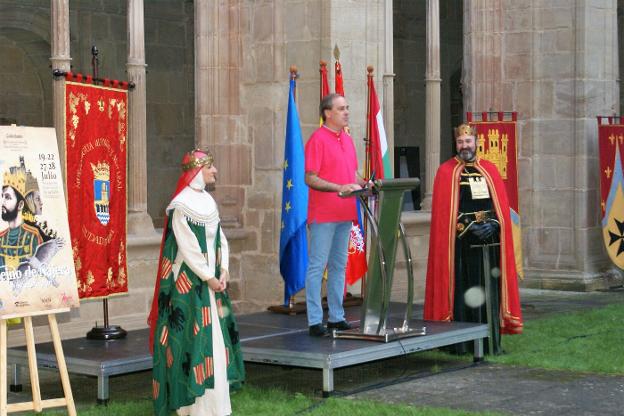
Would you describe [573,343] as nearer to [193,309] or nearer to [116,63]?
[193,309]

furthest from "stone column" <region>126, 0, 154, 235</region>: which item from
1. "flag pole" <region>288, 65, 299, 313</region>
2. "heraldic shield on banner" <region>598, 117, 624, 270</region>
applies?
"heraldic shield on banner" <region>598, 117, 624, 270</region>

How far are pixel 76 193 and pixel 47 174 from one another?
5.10ft

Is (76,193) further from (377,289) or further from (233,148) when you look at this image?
(233,148)

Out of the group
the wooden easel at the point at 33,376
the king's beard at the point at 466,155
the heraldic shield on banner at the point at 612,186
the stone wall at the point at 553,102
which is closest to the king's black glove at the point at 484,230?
the king's beard at the point at 466,155

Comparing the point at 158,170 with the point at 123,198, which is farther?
the point at 158,170

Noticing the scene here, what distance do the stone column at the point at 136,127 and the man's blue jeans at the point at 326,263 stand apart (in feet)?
7.62

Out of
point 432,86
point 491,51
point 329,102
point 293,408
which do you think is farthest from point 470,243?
point 491,51

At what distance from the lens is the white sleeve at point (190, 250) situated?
22.3 ft

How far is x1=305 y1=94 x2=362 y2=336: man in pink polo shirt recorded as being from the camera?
27.0ft

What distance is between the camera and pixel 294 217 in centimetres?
980

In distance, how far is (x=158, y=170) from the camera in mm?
16156

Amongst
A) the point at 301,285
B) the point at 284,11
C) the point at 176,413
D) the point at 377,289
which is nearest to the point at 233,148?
the point at 284,11

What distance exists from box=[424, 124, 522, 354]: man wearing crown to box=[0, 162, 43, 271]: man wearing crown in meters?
3.28

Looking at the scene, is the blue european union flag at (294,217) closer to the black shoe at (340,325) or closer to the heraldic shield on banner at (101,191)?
the black shoe at (340,325)
